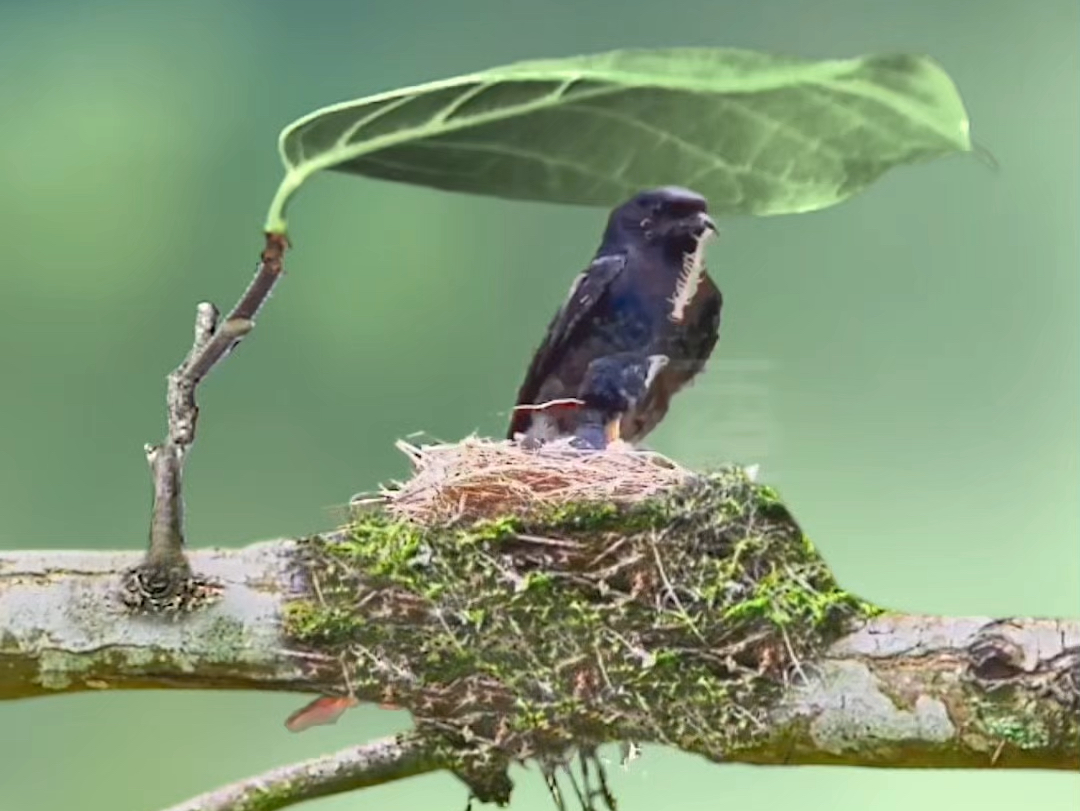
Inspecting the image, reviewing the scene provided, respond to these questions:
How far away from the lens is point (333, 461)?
4.20 feet

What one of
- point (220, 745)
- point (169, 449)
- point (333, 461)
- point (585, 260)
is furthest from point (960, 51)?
point (220, 745)

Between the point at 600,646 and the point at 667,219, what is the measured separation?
443 mm

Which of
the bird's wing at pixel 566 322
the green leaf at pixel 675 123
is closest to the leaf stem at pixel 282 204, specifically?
the green leaf at pixel 675 123

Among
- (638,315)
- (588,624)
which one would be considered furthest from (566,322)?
(588,624)

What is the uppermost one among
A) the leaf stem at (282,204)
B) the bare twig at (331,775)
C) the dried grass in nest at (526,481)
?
the leaf stem at (282,204)

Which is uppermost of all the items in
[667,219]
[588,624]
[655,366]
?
[667,219]

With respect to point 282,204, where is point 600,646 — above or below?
below

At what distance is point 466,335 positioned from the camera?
4.28ft

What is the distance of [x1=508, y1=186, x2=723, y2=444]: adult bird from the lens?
1235 mm

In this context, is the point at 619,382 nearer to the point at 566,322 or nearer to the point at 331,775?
the point at 566,322

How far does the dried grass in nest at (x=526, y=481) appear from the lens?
1.18 metres

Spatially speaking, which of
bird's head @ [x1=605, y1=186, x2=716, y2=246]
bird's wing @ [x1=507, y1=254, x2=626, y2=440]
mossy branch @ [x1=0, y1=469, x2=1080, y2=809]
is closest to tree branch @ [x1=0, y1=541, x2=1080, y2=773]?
mossy branch @ [x1=0, y1=469, x2=1080, y2=809]

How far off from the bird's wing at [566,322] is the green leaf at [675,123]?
A: 0.30 feet

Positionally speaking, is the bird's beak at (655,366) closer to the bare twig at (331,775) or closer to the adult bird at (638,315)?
the adult bird at (638,315)
